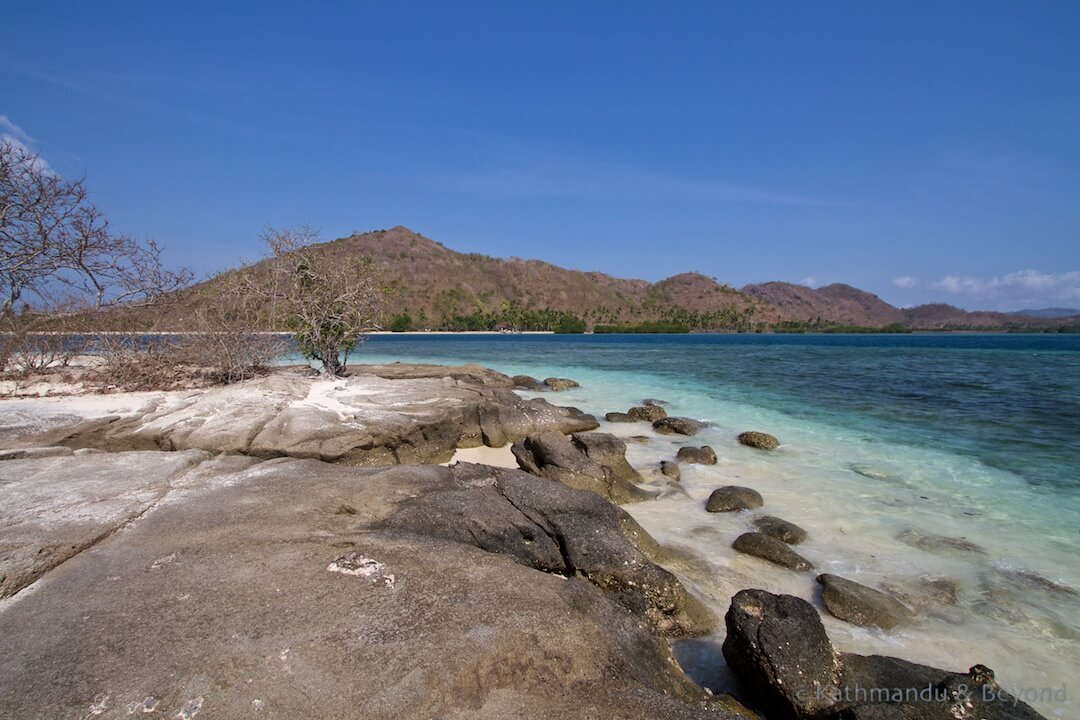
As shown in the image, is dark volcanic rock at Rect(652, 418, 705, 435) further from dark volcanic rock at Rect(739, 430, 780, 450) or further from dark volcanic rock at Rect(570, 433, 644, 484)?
dark volcanic rock at Rect(570, 433, 644, 484)

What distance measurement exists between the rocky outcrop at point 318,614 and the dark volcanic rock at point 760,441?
26.9 feet

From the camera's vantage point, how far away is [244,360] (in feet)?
43.0

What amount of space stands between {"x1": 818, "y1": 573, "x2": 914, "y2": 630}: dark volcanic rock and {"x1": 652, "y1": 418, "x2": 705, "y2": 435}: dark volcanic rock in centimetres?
805

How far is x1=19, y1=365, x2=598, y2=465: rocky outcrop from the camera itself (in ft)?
26.7

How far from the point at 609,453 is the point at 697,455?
252 centimetres

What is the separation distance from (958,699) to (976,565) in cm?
442

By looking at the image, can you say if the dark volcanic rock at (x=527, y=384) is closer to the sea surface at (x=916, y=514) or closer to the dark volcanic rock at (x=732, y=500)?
the sea surface at (x=916, y=514)

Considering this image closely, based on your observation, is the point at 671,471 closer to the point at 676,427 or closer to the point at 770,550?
the point at 770,550

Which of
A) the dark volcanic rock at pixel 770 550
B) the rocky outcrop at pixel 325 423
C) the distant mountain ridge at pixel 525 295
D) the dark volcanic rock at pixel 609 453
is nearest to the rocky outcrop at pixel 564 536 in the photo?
the dark volcanic rock at pixel 770 550

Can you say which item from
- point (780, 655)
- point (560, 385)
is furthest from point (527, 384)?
point (780, 655)

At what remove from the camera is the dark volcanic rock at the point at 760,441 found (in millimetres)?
12430

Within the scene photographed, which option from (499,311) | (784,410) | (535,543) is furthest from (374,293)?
(499,311)

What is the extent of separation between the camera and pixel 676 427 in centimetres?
1388

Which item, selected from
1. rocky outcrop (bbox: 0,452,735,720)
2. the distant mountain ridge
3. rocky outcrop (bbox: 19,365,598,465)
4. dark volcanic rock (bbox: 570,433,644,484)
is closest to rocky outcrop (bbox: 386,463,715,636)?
rocky outcrop (bbox: 0,452,735,720)
